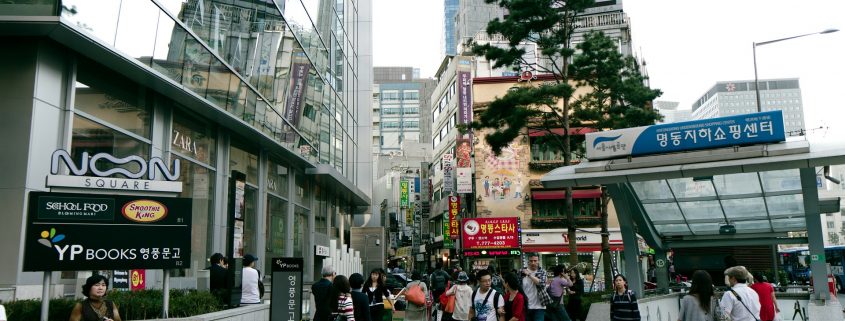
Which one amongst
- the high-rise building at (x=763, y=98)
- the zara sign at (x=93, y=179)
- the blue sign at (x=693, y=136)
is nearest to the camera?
the zara sign at (x=93, y=179)

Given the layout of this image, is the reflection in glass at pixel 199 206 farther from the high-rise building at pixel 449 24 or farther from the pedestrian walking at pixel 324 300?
the high-rise building at pixel 449 24

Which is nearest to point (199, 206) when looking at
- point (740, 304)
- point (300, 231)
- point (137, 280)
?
point (137, 280)

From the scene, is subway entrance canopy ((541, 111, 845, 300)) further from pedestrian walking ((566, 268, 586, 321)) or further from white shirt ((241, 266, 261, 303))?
white shirt ((241, 266, 261, 303))

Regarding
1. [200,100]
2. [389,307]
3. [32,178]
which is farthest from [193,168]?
[389,307]

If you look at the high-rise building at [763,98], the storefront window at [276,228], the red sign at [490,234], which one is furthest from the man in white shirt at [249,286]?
the high-rise building at [763,98]

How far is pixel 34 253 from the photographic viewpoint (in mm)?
8969

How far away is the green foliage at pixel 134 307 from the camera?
8.92m

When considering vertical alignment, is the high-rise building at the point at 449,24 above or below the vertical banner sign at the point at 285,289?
above

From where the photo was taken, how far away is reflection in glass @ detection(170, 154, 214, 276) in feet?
56.9

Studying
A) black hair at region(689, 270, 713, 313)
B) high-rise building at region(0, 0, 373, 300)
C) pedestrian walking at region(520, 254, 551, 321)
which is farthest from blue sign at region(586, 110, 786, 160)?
high-rise building at region(0, 0, 373, 300)

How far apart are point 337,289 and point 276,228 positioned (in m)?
16.4

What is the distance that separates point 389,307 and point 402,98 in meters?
118

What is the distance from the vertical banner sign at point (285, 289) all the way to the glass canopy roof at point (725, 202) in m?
7.09

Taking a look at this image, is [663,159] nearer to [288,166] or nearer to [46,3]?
[46,3]
